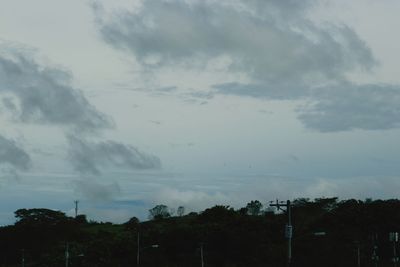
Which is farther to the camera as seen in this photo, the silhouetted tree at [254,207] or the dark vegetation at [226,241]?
the silhouetted tree at [254,207]

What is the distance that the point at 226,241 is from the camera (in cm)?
9431

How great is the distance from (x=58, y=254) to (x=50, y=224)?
7.23 metres

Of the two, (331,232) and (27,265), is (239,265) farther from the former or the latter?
(27,265)

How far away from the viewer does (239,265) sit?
292 feet

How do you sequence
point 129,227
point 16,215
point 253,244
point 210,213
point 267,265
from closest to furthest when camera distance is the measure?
1. point 267,265
2. point 253,244
3. point 16,215
4. point 210,213
5. point 129,227

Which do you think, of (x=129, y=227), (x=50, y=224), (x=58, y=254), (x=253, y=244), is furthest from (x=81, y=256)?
(x=129, y=227)

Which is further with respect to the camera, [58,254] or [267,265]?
[58,254]

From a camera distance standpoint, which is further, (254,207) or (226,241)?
(254,207)

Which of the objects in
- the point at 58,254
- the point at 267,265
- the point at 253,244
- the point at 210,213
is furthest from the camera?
the point at 210,213

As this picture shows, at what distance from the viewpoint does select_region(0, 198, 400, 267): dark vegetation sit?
8969 cm

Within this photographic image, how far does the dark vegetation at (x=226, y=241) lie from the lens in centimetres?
8969

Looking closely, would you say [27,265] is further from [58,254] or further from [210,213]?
[210,213]

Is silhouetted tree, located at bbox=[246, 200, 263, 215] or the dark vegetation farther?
silhouetted tree, located at bbox=[246, 200, 263, 215]

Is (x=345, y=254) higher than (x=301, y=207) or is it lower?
lower
